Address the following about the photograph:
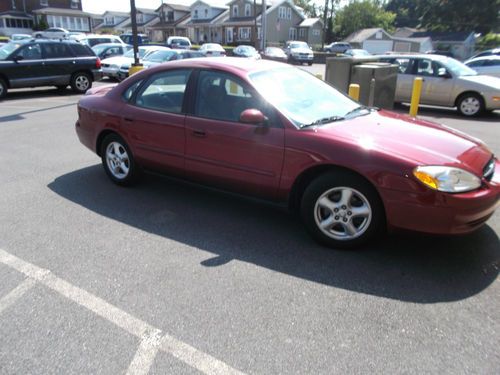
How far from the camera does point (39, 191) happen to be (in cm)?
500

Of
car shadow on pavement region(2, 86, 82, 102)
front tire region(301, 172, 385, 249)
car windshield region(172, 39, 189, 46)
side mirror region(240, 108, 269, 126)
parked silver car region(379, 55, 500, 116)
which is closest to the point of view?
front tire region(301, 172, 385, 249)

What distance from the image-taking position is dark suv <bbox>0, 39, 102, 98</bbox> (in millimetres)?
12234

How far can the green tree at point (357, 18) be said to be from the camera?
6869cm

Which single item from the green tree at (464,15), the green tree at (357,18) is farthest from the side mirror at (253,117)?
the green tree at (357,18)

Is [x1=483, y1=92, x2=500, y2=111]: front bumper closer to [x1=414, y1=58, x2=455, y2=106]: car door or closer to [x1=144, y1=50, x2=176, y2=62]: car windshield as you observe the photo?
[x1=414, y1=58, x2=455, y2=106]: car door

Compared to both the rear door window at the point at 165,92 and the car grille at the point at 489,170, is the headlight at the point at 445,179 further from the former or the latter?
the rear door window at the point at 165,92

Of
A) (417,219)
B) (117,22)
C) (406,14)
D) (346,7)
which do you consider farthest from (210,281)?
(406,14)

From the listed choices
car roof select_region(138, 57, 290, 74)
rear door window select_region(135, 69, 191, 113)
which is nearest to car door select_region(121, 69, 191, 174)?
rear door window select_region(135, 69, 191, 113)

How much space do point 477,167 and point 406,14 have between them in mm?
106260

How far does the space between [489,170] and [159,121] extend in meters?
3.17

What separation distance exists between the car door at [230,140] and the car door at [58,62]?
10.7m

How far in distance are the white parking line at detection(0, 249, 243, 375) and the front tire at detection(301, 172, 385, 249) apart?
1590 mm

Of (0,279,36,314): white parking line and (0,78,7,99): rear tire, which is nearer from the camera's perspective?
(0,279,36,314): white parking line

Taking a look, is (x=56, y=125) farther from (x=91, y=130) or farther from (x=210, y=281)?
(x=210, y=281)
